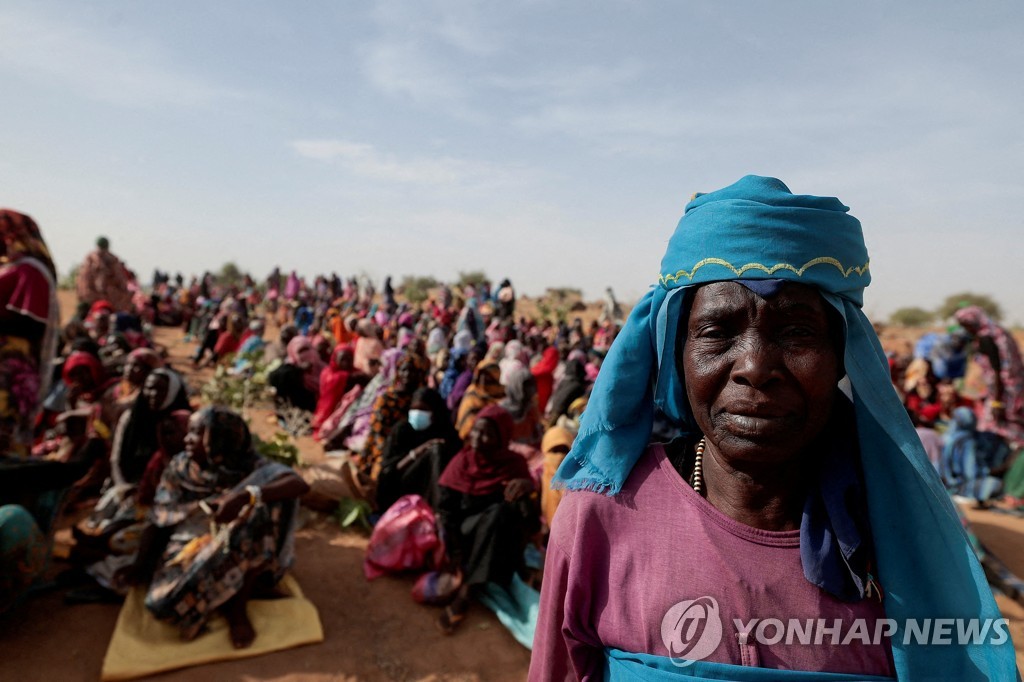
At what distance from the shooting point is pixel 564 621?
4.59 ft

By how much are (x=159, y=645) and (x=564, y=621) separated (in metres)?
3.93

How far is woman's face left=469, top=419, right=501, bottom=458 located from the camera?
5.17m

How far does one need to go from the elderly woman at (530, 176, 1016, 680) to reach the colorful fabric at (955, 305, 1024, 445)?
8.61 m

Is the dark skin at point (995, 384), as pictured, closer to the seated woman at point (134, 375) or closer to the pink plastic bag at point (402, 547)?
the pink plastic bag at point (402, 547)

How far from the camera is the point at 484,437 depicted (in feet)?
17.0

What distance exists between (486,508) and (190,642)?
2300mm

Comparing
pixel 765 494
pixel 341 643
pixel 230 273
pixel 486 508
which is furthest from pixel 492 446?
pixel 230 273

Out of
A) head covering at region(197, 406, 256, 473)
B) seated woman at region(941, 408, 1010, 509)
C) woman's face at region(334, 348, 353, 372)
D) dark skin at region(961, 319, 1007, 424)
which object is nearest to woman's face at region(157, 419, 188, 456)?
head covering at region(197, 406, 256, 473)

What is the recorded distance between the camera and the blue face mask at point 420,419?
6.30m

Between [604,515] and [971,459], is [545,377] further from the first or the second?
[604,515]

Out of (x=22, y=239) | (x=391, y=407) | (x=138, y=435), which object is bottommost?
(x=138, y=435)

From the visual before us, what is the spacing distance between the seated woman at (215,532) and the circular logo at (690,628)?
3.79 m

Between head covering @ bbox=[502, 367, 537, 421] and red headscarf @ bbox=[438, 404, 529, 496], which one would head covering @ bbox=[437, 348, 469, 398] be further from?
red headscarf @ bbox=[438, 404, 529, 496]

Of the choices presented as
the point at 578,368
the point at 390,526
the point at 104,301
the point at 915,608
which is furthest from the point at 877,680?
the point at 104,301
